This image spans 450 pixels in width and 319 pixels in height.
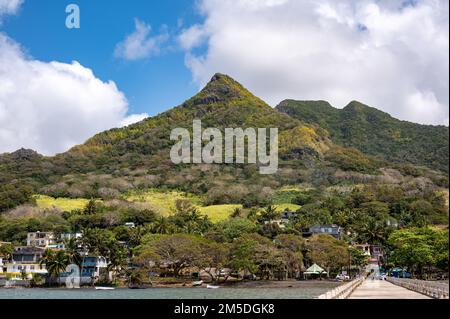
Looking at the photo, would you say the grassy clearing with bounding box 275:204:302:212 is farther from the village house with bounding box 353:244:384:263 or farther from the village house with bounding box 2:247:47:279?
the village house with bounding box 2:247:47:279

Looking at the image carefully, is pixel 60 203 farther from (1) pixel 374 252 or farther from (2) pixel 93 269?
(1) pixel 374 252

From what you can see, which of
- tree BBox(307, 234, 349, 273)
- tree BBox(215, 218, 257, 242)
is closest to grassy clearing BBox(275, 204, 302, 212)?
tree BBox(215, 218, 257, 242)

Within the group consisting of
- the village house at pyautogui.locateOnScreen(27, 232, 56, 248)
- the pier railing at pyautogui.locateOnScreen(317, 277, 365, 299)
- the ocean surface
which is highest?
the pier railing at pyautogui.locateOnScreen(317, 277, 365, 299)

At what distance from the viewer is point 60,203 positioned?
120625mm

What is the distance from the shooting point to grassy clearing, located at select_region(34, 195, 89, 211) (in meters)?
115

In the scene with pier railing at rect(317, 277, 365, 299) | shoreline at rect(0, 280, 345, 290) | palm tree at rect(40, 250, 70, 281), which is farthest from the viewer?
palm tree at rect(40, 250, 70, 281)

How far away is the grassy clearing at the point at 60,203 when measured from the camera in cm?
11462

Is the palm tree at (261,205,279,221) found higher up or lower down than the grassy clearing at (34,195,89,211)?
lower down

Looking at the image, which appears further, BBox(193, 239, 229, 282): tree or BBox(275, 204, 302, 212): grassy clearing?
BBox(275, 204, 302, 212): grassy clearing

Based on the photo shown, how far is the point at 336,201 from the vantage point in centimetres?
11225

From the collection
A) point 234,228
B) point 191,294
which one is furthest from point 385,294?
point 234,228

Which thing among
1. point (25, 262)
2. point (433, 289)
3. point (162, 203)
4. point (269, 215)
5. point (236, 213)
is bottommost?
point (25, 262)
